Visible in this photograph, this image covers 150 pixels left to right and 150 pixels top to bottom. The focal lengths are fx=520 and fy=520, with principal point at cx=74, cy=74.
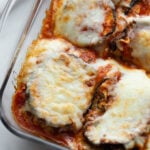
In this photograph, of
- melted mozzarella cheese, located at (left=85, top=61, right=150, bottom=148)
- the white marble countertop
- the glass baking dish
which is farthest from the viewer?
the white marble countertop

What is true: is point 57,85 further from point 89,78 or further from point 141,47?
point 141,47

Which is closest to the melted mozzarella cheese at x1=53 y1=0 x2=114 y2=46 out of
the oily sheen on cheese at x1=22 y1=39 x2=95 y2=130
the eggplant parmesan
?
the eggplant parmesan

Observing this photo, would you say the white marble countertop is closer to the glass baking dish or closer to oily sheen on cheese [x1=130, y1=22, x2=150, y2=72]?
the glass baking dish

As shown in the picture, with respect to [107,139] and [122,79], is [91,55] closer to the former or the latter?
[122,79]

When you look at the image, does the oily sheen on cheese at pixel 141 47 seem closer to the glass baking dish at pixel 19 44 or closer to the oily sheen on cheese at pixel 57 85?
the oily sheen on cheese at pixel 57 85

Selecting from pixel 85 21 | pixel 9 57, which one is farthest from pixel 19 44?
pixel 85 21

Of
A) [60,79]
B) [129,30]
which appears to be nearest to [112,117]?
[60,79]

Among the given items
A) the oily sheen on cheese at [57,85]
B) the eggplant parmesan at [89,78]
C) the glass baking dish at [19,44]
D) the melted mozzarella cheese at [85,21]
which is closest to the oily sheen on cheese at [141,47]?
the eggplant parmesan at [89,78]

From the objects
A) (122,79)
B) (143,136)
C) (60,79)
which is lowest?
(143,136)
